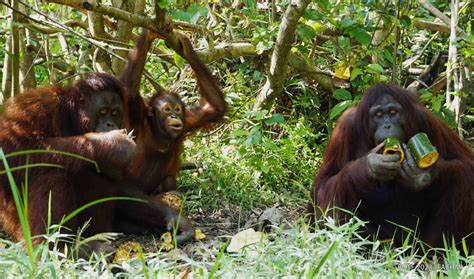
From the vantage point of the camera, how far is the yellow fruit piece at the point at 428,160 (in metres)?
4.34

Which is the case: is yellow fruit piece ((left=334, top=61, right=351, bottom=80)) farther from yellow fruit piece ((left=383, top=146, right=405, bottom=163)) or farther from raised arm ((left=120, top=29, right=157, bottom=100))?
yellow fruit piece ((left=383, top=146, right=405, bottom=163))

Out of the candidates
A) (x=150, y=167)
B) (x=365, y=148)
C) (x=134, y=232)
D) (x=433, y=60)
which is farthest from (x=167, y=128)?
(x=433, y=60)

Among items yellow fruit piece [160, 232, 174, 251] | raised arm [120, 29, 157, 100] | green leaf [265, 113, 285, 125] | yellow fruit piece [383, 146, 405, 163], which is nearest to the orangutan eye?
raised arm [120, 29, 157, 100]

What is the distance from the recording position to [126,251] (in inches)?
184

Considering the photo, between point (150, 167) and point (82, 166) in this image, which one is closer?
point (82, 166)

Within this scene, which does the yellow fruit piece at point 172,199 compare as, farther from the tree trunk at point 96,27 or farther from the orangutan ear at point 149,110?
the tree trunk at point 96,27

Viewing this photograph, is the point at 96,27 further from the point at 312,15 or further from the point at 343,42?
the point at 343,42

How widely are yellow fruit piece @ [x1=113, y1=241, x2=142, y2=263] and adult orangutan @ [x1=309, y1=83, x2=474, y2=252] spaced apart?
1.13 m

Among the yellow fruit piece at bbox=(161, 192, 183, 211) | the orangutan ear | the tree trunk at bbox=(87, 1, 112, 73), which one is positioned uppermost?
the tree trunk at bbox=(87, 1, 112, 73)

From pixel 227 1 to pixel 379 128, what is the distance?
9.78ft

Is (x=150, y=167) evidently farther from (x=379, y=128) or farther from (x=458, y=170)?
(x=458, y=170)

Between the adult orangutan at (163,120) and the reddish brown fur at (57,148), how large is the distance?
532mm

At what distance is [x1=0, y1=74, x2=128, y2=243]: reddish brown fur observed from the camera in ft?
14.5

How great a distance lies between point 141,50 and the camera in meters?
5.30
